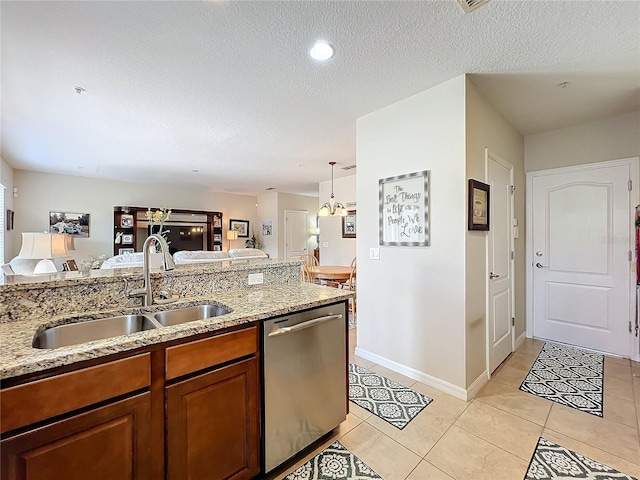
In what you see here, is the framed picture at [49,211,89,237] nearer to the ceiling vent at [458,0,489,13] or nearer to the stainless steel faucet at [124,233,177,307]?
the stainless steel faucet at [124,233,177,307]

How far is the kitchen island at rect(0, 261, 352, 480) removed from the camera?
3.02 feet

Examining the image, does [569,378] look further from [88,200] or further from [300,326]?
[88,200]

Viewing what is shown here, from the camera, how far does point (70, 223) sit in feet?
19.9

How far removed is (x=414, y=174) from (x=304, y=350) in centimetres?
177

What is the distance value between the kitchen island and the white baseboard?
1.42 metres

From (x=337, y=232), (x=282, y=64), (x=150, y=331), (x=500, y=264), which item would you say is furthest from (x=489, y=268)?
(x=337, y=232)

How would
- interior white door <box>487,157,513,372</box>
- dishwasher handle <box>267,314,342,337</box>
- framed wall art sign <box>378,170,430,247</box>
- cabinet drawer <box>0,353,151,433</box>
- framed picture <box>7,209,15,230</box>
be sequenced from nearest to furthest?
cabinet drawer <box>0,353,151,433</box>
dishwasher handle <box>267,314,342,337</box>
framed wall art sign <box>378,170,430,247</box>
interior white door <box>487,157,513,372</box>
framed picture <box>7,209,15,230</box>

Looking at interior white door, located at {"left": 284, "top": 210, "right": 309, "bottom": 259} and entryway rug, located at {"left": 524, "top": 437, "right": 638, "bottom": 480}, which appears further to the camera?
interior white door, located at {"left": 284, "top": 210, "right": 309, "bottom": 259}

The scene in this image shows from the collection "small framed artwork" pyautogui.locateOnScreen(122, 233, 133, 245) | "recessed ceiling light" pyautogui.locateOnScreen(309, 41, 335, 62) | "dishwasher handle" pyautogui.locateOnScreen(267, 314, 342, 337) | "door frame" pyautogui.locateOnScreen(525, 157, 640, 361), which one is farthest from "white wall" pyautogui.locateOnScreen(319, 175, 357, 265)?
"dishwasher handle" pyautogui.locateOnScreen(267, 314, 342, 337)

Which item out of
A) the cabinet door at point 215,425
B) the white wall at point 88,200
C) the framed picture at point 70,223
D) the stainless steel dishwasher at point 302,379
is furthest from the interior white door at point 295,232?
the cabinet door at point 215,425

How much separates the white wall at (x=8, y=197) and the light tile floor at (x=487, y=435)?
20.5 feet

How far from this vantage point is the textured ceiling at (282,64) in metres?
1.64

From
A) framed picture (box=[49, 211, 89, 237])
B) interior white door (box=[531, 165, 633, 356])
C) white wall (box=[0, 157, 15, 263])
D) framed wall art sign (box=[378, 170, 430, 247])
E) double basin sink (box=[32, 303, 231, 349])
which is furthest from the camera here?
framed picture (box=[49, 211, 89, 237])

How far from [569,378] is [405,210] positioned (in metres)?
2.08
